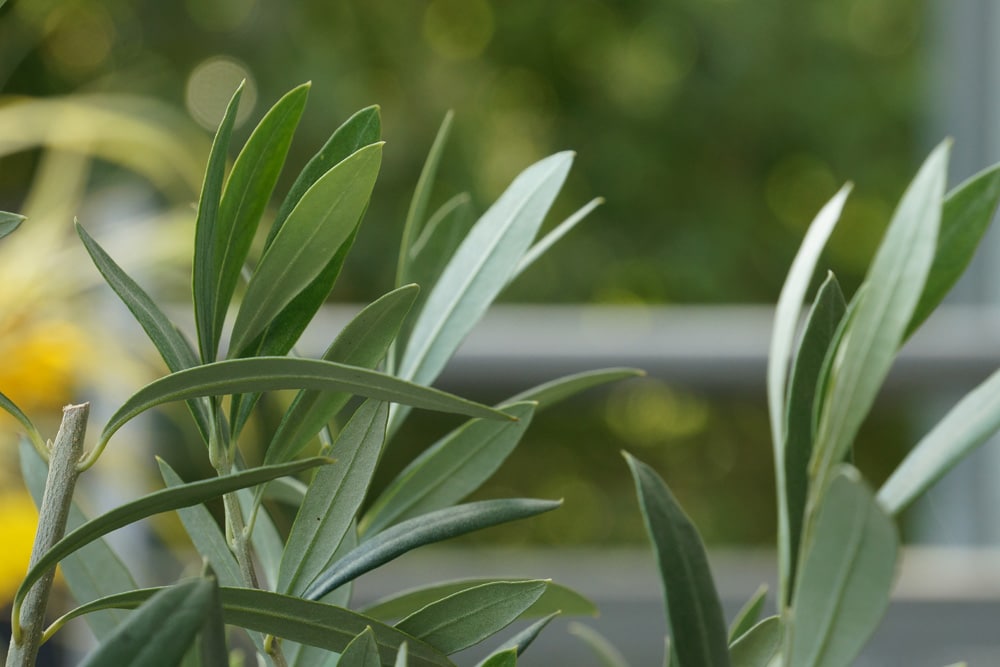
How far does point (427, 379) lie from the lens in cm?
19

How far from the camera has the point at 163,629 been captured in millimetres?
105

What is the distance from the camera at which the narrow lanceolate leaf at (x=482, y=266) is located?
175mm

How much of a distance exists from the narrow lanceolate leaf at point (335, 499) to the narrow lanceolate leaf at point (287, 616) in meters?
0.01

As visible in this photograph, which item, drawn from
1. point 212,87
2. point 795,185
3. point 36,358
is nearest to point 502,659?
point 36,358

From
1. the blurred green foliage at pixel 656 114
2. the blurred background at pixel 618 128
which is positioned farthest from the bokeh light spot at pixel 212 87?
the blurred green foliage at pixel 656 114

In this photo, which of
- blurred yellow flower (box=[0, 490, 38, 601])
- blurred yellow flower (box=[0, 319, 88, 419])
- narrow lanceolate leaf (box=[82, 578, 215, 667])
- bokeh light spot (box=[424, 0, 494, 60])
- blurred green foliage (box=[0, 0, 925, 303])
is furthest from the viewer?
bokeh light spot (box=[424, 0, 494, 60])

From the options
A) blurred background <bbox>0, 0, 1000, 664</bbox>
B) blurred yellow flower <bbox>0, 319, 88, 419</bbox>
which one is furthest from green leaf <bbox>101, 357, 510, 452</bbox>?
blurred background <bbox>0, 0, 1000, 664</bbox>

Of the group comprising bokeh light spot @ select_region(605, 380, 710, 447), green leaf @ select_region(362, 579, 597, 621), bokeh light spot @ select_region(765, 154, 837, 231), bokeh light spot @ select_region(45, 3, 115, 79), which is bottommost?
green leaf @ select_region(362, 579, 597, 621)

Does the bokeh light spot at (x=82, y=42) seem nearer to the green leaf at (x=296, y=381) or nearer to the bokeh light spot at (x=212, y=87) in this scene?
the bokeh light spot at (x=212, y=87)

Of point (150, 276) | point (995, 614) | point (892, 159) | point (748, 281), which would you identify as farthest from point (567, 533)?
point (150, 276)

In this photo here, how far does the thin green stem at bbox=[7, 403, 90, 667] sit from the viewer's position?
14 centimetres

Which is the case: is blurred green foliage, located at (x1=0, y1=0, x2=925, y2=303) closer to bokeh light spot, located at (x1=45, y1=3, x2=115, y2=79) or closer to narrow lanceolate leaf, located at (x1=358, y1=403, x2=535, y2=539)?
bokeh light spot, located at (x1=45, y1=3, x2=115, y2=79)

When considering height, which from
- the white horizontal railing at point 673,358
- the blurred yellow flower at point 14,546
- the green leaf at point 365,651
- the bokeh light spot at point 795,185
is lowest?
the green leaf at point 365,651

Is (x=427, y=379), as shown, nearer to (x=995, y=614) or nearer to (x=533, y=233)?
(x=533, y=233)
